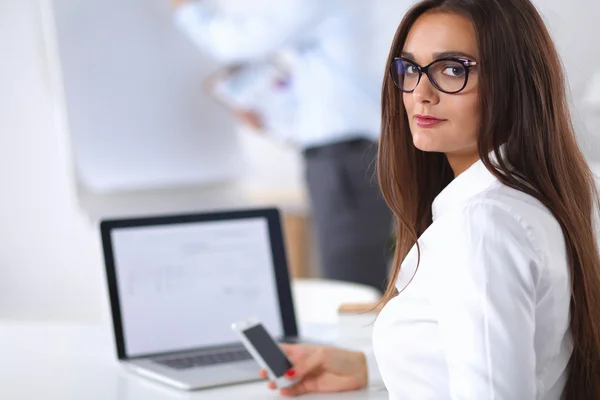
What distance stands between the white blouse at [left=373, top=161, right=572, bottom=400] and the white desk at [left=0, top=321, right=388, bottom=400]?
0.30 metres

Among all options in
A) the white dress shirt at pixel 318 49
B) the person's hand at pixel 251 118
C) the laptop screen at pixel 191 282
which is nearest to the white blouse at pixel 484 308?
the laptop screen at pixel 191 282

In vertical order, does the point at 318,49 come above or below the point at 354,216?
above

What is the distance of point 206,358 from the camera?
147 centimetres

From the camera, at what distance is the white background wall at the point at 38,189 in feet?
12.2

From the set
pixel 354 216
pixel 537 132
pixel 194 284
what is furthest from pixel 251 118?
pixel 537 132

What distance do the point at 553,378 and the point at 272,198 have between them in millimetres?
2868

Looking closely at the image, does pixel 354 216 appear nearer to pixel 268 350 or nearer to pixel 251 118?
pixel 251 118

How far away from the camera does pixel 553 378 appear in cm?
102

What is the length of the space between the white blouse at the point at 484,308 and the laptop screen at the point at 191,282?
58 centimetres

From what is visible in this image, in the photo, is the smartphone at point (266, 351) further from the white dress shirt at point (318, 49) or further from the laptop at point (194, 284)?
the white dress shirt at point (318, 49)

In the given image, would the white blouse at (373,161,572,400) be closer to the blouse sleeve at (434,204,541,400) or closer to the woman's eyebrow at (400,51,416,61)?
the blouse sleeve at (434,204,541,400)

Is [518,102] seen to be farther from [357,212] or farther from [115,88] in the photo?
[115,88]

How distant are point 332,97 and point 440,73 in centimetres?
178

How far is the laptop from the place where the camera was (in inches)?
59.4
